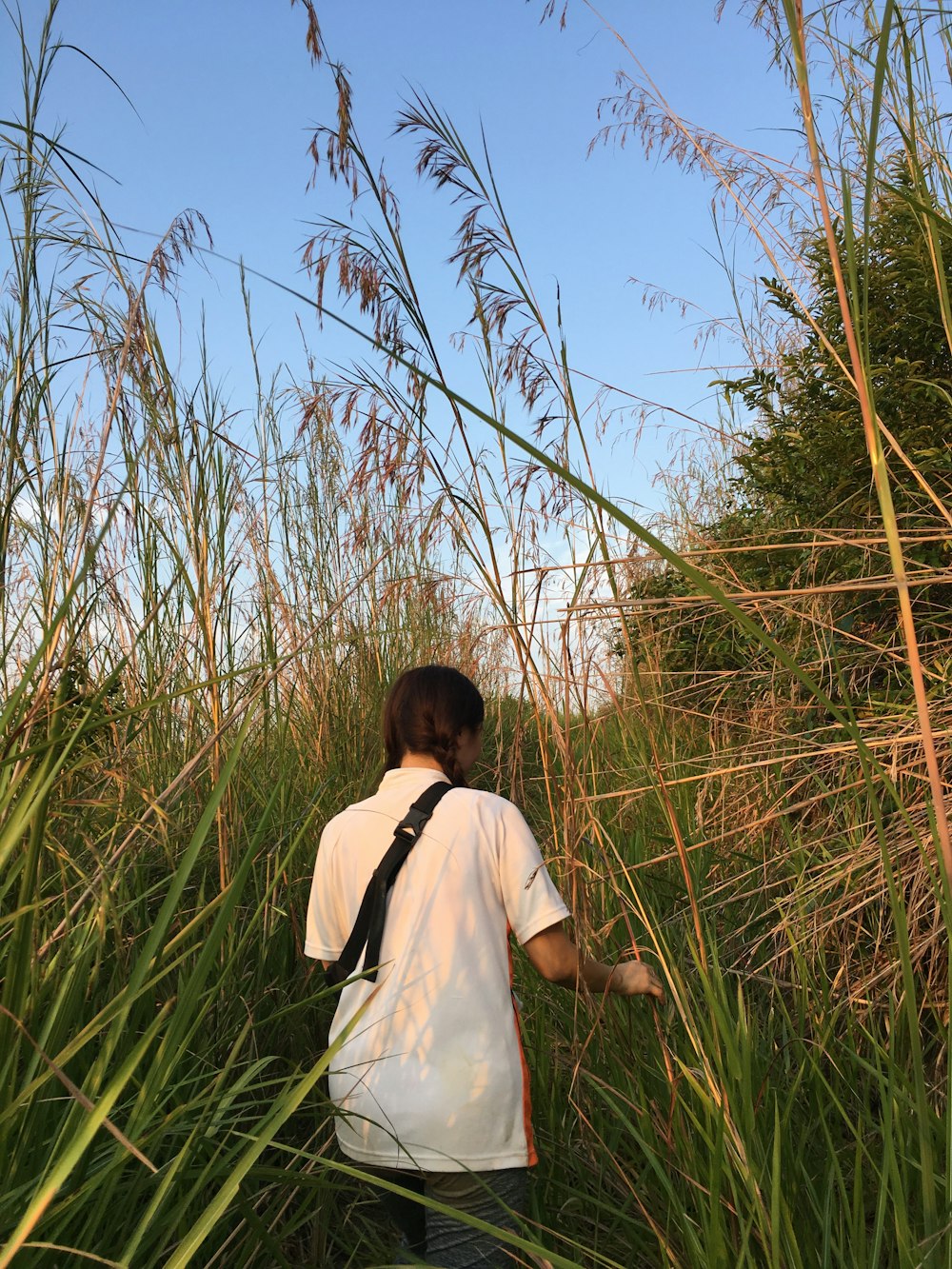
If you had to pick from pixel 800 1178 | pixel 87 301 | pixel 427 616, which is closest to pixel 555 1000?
pixel 800 1178

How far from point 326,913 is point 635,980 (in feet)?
2.07

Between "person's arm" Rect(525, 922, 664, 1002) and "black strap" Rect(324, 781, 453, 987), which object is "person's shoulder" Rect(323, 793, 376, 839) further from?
"person's arm" Rect(525, 922, 664, 1002)

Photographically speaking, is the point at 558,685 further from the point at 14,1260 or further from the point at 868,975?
the point at 14,1260

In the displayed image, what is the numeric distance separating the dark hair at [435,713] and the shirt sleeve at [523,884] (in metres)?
0.23

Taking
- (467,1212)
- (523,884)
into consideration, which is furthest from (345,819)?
(467,1212)

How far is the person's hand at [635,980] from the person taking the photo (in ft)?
6.07

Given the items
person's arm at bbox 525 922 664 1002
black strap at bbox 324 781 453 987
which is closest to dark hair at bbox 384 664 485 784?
black strap at bbox 324 781 453 987

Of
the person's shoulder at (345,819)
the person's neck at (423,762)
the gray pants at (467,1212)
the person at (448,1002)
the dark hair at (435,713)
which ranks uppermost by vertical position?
the dark hair at (435,713)

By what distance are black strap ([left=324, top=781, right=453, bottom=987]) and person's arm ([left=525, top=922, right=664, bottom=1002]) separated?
281 millimetres

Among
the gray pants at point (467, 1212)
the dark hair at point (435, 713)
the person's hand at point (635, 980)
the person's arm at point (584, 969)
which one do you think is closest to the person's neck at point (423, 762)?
the dark hair at point (435, 713)

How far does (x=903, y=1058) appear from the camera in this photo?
2.13 metres

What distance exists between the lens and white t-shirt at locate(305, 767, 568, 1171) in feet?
5.92

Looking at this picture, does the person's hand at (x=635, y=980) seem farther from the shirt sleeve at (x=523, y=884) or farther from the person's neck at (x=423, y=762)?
the person's neck at (x=423, y=762)

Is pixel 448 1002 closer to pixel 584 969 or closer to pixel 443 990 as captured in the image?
pixel 443 990
